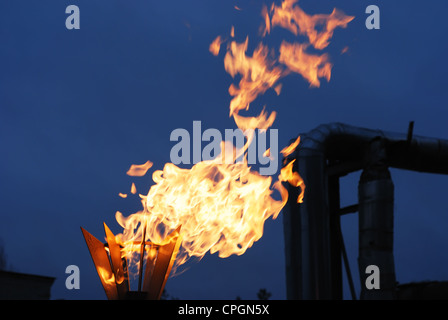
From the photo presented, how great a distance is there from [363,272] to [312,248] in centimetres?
140

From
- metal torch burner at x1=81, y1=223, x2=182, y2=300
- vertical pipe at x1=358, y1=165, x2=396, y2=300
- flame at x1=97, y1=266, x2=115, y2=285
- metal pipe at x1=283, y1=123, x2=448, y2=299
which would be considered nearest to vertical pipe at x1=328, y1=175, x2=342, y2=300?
metal pipe at x1=283, y1=123, x2=448, y2=299

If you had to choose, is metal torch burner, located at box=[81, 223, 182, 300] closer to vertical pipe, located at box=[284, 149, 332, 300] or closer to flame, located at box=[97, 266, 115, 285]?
flame, located at box=[97, 266, 115, 285]

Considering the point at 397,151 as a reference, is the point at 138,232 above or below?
below

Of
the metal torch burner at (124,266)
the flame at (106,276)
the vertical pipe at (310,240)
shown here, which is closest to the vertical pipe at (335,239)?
the vertical pipe at (310,240)

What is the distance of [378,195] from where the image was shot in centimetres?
1116

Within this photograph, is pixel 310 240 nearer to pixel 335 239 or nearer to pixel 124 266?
pixel 335 239

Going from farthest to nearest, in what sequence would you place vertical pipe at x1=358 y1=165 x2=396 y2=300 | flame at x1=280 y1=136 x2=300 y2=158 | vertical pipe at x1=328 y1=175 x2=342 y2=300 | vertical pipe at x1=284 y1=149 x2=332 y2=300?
vertical pipe at x1=328 y1=175 x2=342 y2=300 < flame at x1=280 y1=136 x2=300 y2=158 < vertical pipe at x1=358 y1=165 x2=396 y2=300 < vertical pipe at x1=284 y1=149 x2=332 y2=300

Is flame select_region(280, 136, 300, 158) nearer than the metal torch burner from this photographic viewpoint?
No

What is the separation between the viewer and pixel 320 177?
35.7ft

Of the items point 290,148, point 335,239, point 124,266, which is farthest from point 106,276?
point 335,239

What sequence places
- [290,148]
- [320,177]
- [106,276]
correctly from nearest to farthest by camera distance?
[106,276] < [320,177] < [290,148]

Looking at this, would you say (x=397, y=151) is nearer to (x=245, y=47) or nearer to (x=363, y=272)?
(x=363, y=272)

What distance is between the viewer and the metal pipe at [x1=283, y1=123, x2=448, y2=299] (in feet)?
34.5
